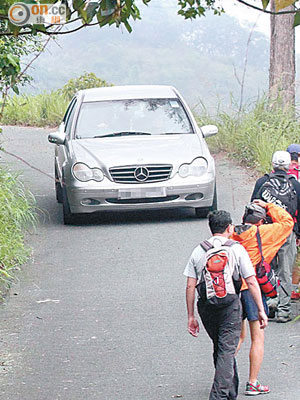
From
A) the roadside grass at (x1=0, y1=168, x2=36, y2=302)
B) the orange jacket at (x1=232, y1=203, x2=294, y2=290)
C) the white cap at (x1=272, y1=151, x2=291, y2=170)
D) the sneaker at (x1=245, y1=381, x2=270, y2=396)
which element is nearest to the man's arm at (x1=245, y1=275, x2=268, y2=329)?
the sneaker at (x1=245, y1=381, x2=270, y2=396)

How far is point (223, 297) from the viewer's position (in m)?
6.12

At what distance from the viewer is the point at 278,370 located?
23.3 ft

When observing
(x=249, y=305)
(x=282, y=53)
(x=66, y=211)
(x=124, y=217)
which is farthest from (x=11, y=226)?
(x=282, y=53)

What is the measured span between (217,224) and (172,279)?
3.86 metres

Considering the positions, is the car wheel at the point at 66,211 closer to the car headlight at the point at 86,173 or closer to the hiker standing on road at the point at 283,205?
the car headlight at the point at 86,173

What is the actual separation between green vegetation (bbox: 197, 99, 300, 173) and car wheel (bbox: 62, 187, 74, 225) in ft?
13.9

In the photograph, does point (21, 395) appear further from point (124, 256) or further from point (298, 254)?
point (124, 256)

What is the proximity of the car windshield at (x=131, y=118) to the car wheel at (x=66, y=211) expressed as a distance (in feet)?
3.51

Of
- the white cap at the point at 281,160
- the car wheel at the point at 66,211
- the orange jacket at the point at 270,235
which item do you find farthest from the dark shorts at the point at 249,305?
the car wheel at the point at 66,211

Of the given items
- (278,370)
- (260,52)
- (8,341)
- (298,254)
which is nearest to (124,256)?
(298,254)

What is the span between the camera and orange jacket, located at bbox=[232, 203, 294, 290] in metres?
7.32

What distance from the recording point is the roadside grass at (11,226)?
1032cm

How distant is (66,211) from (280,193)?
506 cm

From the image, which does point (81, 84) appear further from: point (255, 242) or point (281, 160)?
point (255, 242)
